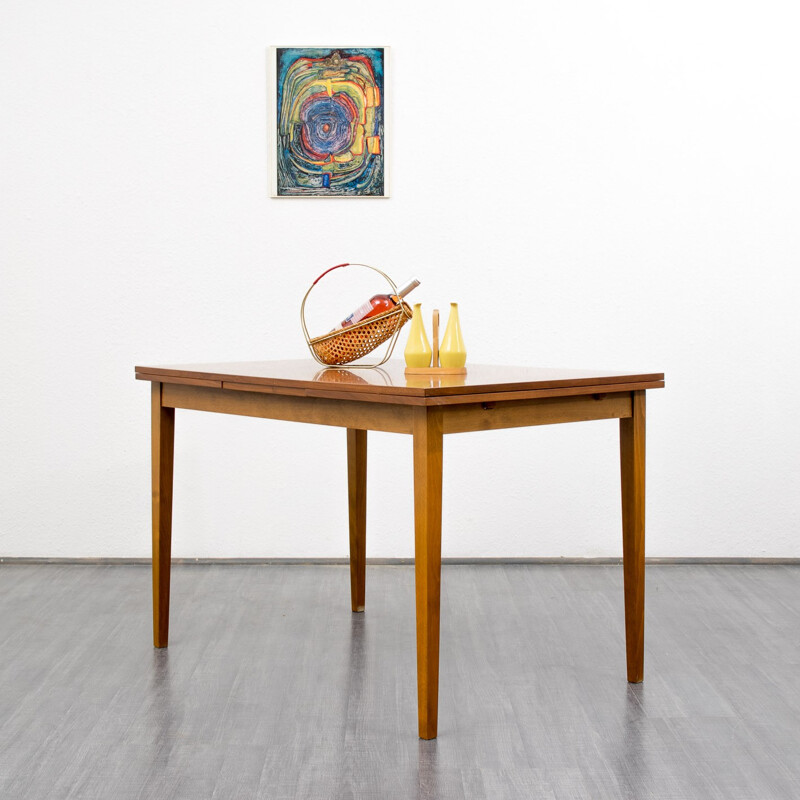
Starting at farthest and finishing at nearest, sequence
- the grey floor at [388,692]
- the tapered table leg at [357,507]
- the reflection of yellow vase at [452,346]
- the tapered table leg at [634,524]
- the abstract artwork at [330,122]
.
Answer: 1. the abstract artwork at [330,122]
2. the tapered table leg at [357,507]
3. the tapered table leg at [634,524]
4. the reflection of yellow vase at [452,346]
5. the grey floor at [388,692]

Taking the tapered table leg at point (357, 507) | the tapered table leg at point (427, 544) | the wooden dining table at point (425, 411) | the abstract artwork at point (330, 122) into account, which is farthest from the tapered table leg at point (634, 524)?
the abstract artwork at point (330, 122)

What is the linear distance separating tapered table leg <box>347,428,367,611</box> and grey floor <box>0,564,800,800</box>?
93 mm

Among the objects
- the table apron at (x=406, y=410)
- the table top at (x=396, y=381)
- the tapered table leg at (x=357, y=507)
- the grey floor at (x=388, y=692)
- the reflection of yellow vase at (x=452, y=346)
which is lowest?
the grey floor at (x=388, y=692)

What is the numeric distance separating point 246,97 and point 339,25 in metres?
0.40

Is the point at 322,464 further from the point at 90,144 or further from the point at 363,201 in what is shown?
the point at 90,144

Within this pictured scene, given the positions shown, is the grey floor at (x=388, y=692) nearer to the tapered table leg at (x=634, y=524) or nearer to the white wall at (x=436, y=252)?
the tapered table leg at (x=634, y=524)

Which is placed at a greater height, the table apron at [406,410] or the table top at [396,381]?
the table top at [396,381]

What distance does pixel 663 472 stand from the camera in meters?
3.40

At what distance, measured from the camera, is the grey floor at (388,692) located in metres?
1.69

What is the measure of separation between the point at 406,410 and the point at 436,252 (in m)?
1.67

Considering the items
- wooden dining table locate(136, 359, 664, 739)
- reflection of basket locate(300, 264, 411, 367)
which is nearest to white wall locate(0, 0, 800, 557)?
wooden dining table locate(136, 359, 664, 739)

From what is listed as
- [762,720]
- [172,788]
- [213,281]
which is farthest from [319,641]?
[213,281]

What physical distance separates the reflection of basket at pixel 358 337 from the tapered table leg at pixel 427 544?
0.50 meters

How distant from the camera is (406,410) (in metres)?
1.77
